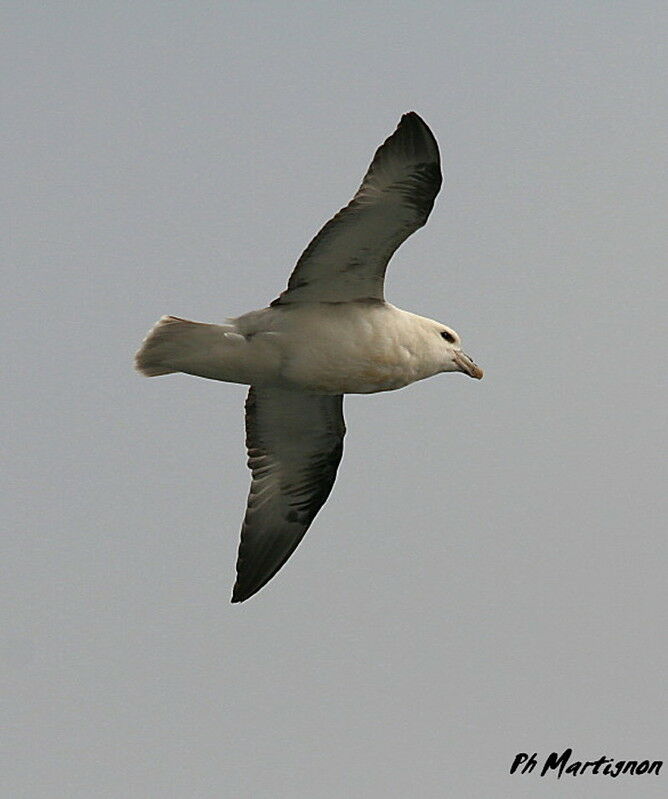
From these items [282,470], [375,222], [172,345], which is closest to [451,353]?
[375,222]

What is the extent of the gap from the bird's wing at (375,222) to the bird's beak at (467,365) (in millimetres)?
857

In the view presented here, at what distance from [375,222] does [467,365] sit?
4.56ft

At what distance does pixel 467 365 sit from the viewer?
12016mm

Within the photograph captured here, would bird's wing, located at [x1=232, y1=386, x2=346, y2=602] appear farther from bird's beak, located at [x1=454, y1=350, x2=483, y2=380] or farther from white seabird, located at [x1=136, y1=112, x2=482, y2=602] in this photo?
bird's beak, located at [x1=454, y1=350, x2=483, y2=380]

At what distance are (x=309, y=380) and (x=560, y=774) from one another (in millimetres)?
3819

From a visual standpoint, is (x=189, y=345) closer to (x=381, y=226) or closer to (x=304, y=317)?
(x=304, y=317)

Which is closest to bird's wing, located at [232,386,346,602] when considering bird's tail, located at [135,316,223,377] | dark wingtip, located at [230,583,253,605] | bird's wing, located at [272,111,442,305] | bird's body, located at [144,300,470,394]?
dark wingtip, located at [230,583,253,605]

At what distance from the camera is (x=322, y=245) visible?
1125 centimetres

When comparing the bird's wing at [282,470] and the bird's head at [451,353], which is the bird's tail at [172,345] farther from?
the bird's head at [451,353]

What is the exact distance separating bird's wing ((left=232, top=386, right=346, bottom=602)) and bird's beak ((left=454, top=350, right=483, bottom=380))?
130 centimetres

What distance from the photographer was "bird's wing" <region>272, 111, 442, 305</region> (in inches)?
435

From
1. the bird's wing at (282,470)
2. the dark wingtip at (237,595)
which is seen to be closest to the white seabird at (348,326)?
the bird's wing at (282,470)

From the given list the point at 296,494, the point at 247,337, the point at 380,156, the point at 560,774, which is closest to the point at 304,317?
the point at 247,337

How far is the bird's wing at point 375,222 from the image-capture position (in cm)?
1105
